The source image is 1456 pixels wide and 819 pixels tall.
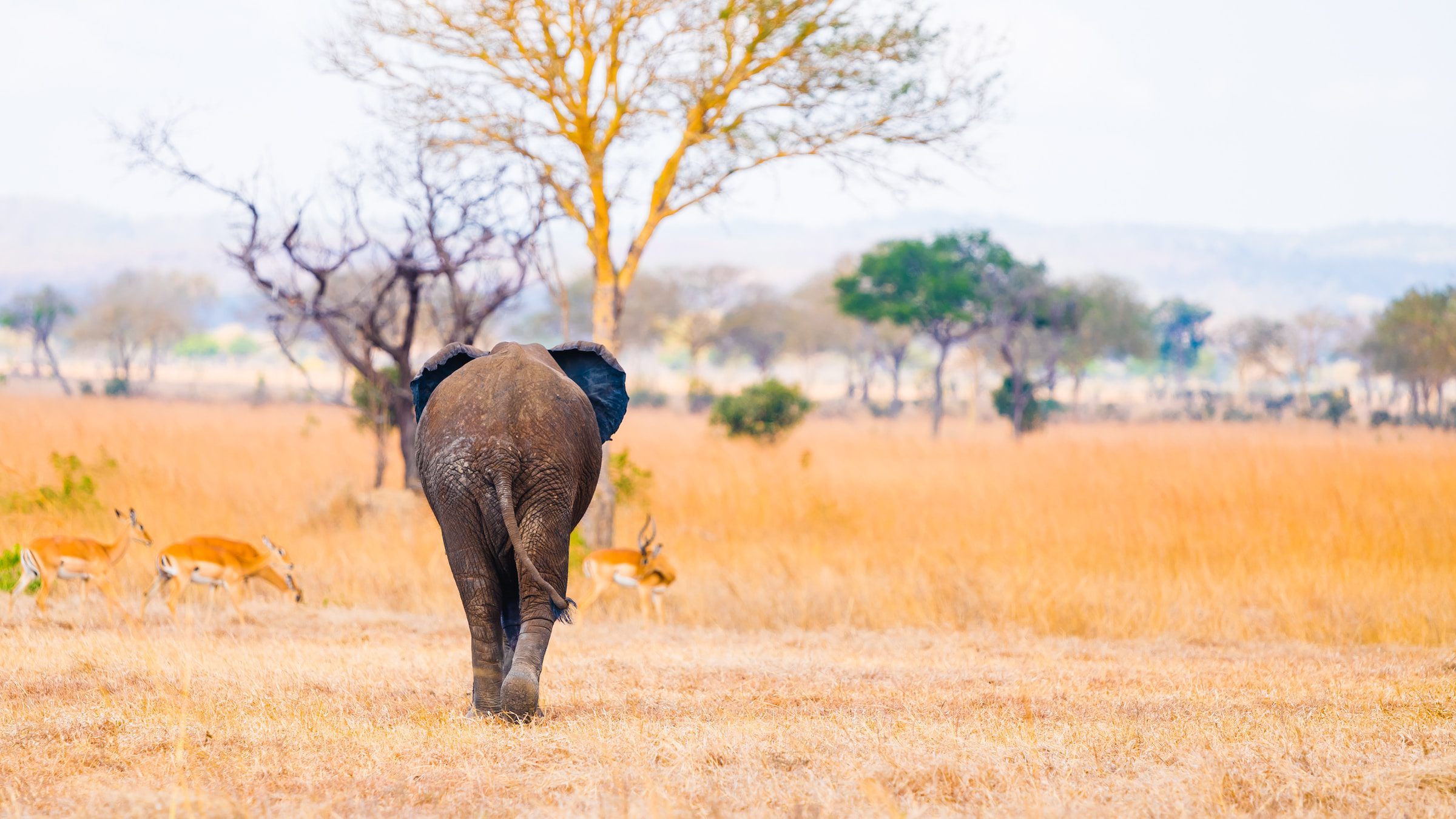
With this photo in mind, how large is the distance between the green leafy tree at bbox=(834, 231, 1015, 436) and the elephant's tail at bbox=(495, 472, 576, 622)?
2991 centimetres

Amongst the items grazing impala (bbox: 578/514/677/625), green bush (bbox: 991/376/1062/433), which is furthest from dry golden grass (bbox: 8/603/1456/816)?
green bush (bbox: 991/376/1062/433)

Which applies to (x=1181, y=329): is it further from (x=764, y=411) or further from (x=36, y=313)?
(x=764, y=411)

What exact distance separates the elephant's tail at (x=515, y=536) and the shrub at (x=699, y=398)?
1445 inches

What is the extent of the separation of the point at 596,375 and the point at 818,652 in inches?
130

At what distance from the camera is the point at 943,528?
13719 millimetres

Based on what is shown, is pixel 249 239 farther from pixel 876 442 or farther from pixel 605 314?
pixel 876 442

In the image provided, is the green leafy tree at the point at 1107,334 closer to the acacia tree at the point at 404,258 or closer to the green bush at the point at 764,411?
the green bush at the point at 764,411

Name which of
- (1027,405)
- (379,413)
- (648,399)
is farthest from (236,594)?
(648,399)

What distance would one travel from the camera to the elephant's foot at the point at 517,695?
549 cm

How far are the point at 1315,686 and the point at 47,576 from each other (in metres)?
7.85

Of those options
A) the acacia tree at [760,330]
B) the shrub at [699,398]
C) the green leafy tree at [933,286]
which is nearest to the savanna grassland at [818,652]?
the green leafy tree at [933,286]

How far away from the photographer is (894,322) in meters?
37.0

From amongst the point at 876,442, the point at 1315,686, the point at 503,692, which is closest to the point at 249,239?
the point at 503,692

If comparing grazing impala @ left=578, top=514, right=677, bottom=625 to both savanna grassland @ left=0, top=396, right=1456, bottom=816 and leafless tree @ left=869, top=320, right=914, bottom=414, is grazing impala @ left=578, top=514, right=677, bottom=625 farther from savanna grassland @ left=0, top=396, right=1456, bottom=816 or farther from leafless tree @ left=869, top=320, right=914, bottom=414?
leafless tree @ left=869, top=320, right=914, bottom=414
